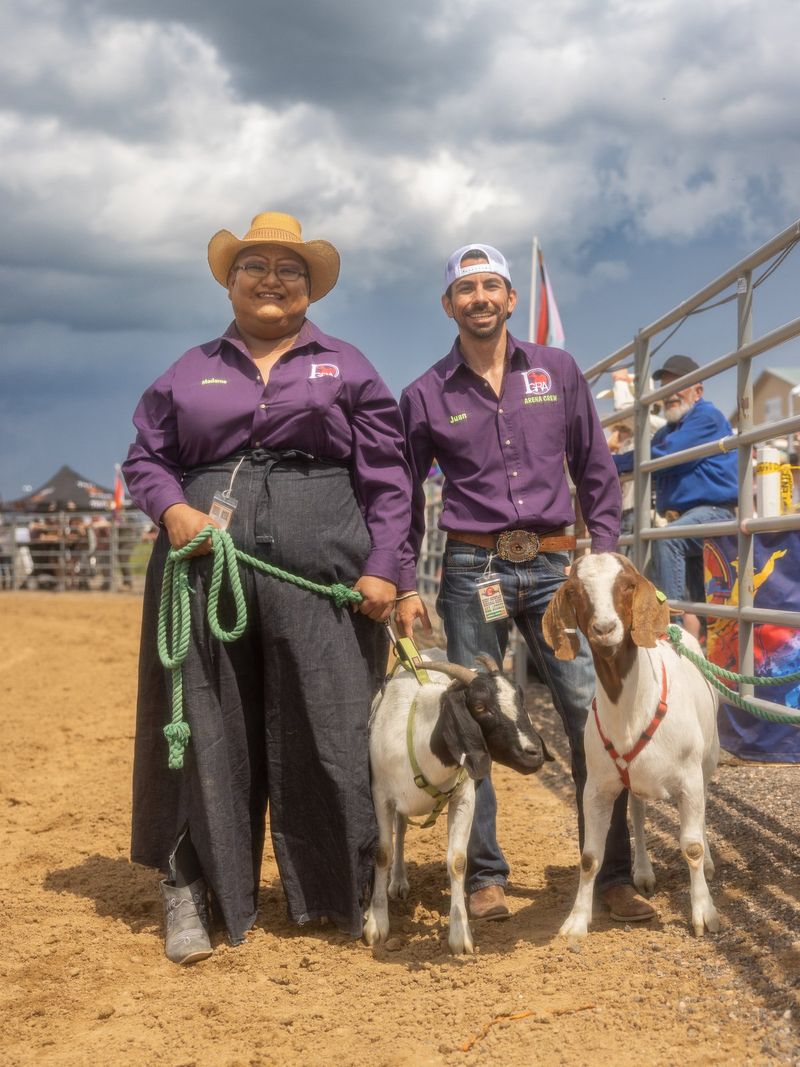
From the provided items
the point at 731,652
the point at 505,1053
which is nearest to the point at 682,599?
the point at 731,652

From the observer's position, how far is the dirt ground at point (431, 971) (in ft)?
9.39

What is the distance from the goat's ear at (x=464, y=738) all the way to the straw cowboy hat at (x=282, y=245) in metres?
1.65

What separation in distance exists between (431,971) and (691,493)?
3.55 meters

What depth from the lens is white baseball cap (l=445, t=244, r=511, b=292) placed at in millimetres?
3973

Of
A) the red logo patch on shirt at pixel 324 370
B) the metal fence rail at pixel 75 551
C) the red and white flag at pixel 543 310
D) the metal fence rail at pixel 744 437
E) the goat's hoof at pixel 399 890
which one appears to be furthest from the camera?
the metal fence rail at pixel 75 551

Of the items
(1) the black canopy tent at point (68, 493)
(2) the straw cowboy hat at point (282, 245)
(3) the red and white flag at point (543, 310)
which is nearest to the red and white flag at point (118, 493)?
(1) the black canopy tent at point (68, 493)

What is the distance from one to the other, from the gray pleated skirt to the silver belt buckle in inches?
19.4

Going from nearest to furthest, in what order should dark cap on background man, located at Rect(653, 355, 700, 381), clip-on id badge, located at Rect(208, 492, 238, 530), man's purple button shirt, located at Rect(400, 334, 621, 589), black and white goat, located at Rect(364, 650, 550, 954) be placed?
black and white goat, located at Rect(364, 650, 550, 954), clip-on id badge, located at Rect(208, 492, 238, 530), man's purple button shirt, located at Rect(400, 334, 621, 589), dark cap on background man, located at Rect(653, 355, 700, 381)

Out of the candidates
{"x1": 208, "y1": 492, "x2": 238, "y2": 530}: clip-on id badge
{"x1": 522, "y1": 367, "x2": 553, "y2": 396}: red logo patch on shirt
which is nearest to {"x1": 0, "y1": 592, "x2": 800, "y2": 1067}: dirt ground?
{"x1": 208, "y1": 492, "x2": 238, "y2": 530}: clip-on id badge

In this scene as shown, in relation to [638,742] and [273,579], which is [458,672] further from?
[273,579]

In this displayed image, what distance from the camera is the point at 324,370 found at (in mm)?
3881

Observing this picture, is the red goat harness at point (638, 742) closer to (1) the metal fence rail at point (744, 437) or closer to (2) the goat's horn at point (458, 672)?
(2) the goat's horn at point (458, 672)

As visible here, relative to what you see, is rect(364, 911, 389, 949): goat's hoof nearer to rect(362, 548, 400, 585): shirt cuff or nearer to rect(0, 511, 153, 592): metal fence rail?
rect(362, 548, 400, 585): shirt cuff

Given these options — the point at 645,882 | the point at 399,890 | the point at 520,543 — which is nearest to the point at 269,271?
the point at 520,543
